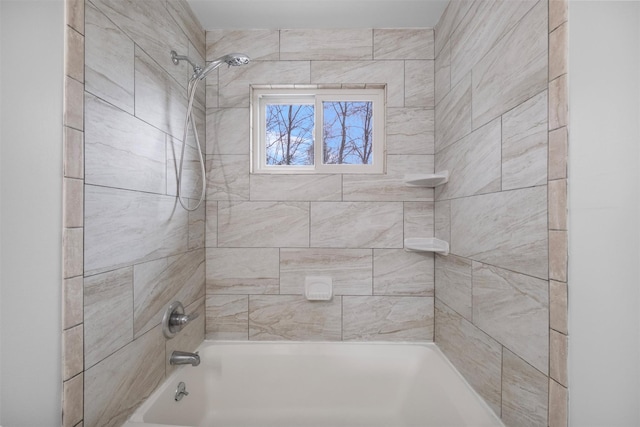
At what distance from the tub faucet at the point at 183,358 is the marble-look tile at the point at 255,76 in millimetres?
1436

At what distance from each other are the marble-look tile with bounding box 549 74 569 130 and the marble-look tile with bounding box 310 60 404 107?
106 centimetres

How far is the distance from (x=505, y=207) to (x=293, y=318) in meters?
1.33

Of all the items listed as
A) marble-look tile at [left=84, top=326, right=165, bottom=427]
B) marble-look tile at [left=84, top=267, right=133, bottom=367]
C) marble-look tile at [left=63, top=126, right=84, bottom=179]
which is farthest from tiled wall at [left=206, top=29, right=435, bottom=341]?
marble-look tile at [left=63, top=126, right=84, bottom=179]

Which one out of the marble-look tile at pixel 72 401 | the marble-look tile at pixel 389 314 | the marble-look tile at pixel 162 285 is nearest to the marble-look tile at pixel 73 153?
the marble-look tile at pixel 162 285

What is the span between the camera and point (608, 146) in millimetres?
726

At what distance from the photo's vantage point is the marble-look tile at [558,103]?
774 millimetres

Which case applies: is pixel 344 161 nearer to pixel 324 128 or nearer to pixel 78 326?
pixel 324 128

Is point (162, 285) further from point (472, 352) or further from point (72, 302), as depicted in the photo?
point (472, 352)

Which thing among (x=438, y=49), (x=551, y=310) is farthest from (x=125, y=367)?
(x=438, y=49)

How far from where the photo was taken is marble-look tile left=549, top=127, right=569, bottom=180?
0.77 m

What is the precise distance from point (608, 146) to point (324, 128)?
1.46 metres

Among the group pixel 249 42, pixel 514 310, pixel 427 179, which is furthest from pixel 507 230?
pixel 249 42

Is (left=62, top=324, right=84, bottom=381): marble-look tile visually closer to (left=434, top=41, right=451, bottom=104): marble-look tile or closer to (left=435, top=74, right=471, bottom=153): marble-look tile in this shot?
(left=435, top=74, right=471, bottom=153): marble-look tile

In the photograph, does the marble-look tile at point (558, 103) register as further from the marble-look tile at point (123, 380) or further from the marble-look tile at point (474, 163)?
the marble-look tile at point (123, 380)
